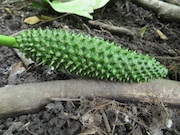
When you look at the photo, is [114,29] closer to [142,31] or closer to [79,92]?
[142,31]

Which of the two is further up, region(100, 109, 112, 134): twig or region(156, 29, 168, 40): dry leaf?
region(156, 29, 168, 40): dry leaf

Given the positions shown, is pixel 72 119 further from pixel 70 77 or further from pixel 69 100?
pixel 70 77

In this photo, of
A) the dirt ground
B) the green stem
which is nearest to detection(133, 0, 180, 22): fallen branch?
the dirt ground

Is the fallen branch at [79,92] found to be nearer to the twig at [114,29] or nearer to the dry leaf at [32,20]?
the twig at [114,29]

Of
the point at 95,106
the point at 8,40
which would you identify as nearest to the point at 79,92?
the point at 95,106

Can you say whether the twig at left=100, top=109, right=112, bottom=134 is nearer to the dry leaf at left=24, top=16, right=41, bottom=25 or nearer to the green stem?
the green stem

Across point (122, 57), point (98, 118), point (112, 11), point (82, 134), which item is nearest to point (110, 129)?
point (98, 118)

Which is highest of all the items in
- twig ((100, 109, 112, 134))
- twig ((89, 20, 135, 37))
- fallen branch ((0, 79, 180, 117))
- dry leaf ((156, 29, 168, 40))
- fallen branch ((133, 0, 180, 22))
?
fallen branch ((133, 0, 180, 22))
